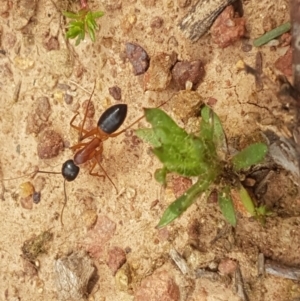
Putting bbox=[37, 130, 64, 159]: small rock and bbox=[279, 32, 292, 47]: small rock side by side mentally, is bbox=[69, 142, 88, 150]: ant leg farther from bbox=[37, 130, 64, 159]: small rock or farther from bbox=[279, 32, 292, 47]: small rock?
bbox=[279, 32, 292, 47]: small rock

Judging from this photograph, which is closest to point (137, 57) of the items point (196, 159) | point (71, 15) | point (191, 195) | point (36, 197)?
point (71, 15)

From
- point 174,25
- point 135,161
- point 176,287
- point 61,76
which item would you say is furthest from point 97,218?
point 174,25

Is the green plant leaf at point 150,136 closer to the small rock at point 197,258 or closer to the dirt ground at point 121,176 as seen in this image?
the dirt ground at point 121,176

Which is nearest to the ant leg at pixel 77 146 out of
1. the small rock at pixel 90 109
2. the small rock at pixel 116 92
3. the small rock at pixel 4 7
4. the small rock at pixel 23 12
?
the small rock at pixel 90 109

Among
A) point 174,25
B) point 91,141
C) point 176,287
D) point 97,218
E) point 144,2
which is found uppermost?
point 144,2

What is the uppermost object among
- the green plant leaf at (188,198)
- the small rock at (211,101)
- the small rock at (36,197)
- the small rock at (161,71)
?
the small rock at (161,71)

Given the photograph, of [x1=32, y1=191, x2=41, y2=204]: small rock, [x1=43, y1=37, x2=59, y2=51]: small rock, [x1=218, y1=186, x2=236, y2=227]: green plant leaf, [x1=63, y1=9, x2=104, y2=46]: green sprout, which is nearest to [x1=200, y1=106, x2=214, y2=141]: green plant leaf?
[x1=218, y1=186, x2=236, y2=227]: green plant leaf

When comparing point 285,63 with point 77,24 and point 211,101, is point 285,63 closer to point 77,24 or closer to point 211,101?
point 211,101

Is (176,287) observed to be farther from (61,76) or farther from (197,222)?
(61,76)
